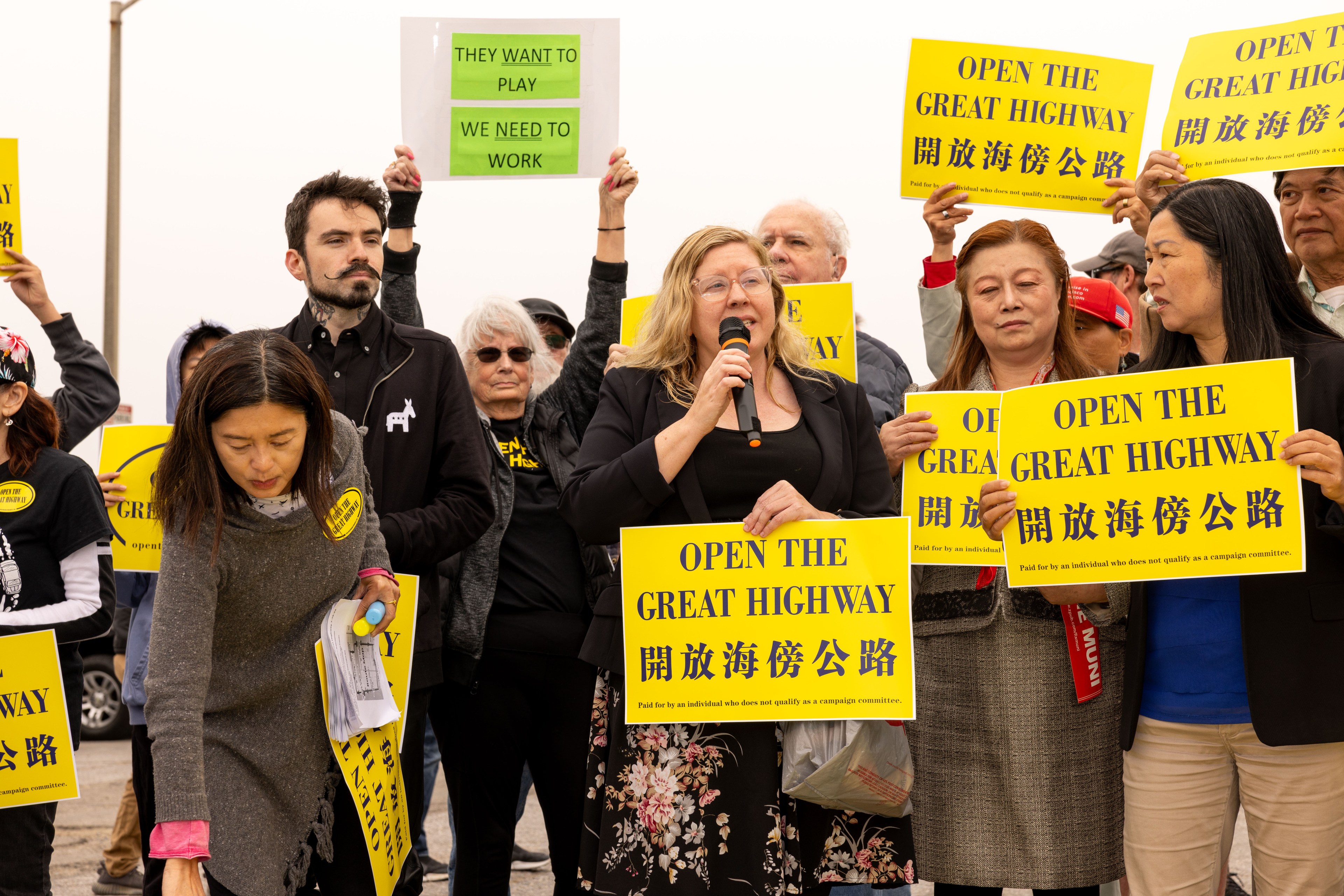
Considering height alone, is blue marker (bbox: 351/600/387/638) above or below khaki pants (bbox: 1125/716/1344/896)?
above

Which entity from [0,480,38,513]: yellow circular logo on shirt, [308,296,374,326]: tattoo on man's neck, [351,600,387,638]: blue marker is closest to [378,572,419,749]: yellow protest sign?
[351,600,387,638]: blue marker

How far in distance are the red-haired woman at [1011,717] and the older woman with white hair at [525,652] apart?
3.82 feet

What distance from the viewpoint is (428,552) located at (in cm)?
350

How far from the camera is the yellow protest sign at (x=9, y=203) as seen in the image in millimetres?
4551

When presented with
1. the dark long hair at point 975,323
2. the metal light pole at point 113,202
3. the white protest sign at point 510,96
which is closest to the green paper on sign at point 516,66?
the white protest sign at point 510,96

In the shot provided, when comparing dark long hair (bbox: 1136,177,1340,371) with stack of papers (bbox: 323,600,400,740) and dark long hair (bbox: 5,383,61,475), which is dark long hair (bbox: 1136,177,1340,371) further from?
dark long hair (bbox: 5,383,61,475)

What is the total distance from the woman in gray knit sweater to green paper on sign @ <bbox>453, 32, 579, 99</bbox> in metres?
1.82

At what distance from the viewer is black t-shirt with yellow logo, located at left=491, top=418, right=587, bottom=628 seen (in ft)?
13.3

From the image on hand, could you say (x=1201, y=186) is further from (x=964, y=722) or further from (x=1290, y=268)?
(x=964, y=722)

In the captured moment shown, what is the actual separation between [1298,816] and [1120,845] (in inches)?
26.4

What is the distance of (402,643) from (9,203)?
261 centimetres

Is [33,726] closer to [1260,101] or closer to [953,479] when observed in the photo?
[953,479]

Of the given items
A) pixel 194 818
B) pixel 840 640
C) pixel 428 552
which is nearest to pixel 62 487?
pixel 428 552

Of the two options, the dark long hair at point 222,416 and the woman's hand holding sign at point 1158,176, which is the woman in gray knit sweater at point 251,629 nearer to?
the dark long hair at point 222,416
